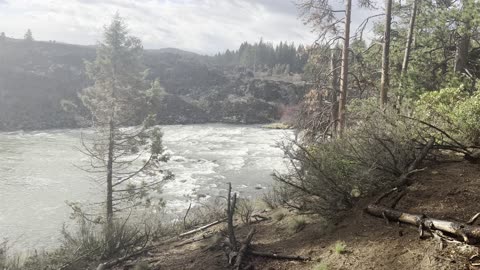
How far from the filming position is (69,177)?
24.9 m

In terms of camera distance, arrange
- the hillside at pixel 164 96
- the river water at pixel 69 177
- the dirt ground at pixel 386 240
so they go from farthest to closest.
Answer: the hillside at pixel 164 96, the river water at pixel 69 177, the dirt ground at pixel 386 240

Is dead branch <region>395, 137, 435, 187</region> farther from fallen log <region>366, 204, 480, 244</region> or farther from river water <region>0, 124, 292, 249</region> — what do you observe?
river water <region>0, 124, 292, 249</region>

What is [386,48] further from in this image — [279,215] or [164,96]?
[164,96]

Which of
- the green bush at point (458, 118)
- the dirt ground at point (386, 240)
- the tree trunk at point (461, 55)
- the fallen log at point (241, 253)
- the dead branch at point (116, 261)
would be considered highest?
the tree trunk at point (461, 55)

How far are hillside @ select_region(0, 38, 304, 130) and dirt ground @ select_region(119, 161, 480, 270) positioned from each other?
4619 cm

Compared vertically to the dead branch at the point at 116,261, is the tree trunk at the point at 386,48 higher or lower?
higher

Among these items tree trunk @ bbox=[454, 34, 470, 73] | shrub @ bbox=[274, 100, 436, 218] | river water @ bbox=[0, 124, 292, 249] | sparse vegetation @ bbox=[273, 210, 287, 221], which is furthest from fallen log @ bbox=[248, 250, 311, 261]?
tree trunk @ bbox=[454, 34, 470, 73]

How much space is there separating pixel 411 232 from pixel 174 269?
4.32 meters

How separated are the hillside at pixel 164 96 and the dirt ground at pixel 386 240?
152ft

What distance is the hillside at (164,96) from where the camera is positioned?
194 ft

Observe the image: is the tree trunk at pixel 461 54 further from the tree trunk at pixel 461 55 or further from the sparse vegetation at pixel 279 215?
the sparse vegetation at pixel 279 215

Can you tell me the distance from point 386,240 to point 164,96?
52049 millimetres

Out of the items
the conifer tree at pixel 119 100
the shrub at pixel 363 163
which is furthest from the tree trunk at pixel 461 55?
the conifer tree at pixel 119 100

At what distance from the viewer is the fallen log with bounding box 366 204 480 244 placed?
4.45 meters
